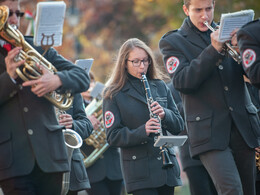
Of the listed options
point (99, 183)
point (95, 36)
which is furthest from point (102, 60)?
point (99, 183)

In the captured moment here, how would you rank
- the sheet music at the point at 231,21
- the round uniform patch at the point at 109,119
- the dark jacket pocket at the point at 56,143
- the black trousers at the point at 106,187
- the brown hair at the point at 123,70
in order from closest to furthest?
the dark jacket pocket at the point at 56,143 → the sheet music at the point at 231,21 → the round uniform patch at the point at 109,119 → the brown hair at the point at 123,70 → the black trousers at the point at 106,187

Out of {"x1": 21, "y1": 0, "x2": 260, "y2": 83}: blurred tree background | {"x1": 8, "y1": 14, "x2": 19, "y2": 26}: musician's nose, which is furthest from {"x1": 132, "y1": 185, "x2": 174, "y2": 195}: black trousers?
{"x1": 21, "y1": 0, "x2": 260, "y2": 83}: blurred tree background

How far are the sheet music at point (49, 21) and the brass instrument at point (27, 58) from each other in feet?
0.37

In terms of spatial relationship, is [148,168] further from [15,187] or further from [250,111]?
[15,187]

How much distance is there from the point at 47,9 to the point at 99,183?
151 inches

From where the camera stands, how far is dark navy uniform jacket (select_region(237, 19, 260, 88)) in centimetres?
556

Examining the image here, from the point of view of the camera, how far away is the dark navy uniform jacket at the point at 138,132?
22.2 feet

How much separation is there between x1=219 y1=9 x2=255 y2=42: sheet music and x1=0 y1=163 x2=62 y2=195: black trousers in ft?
6.63

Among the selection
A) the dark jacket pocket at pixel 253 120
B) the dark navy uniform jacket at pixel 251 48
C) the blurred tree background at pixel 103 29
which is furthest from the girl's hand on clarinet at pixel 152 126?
the blurred tree background at pixel 103 29

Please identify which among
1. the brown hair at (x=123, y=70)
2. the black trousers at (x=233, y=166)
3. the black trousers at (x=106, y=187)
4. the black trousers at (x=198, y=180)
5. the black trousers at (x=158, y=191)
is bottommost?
the black trousers at (x=198, y=180)

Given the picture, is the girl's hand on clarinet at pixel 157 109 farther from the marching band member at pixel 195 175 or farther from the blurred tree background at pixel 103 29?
the blurred tree background at pixel 103 29

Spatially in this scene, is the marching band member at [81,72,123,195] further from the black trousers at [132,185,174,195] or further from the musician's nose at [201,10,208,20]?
the musician's nose at [201,10,208,20]

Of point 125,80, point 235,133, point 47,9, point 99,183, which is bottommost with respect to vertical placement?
point 99,183

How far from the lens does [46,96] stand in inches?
205
